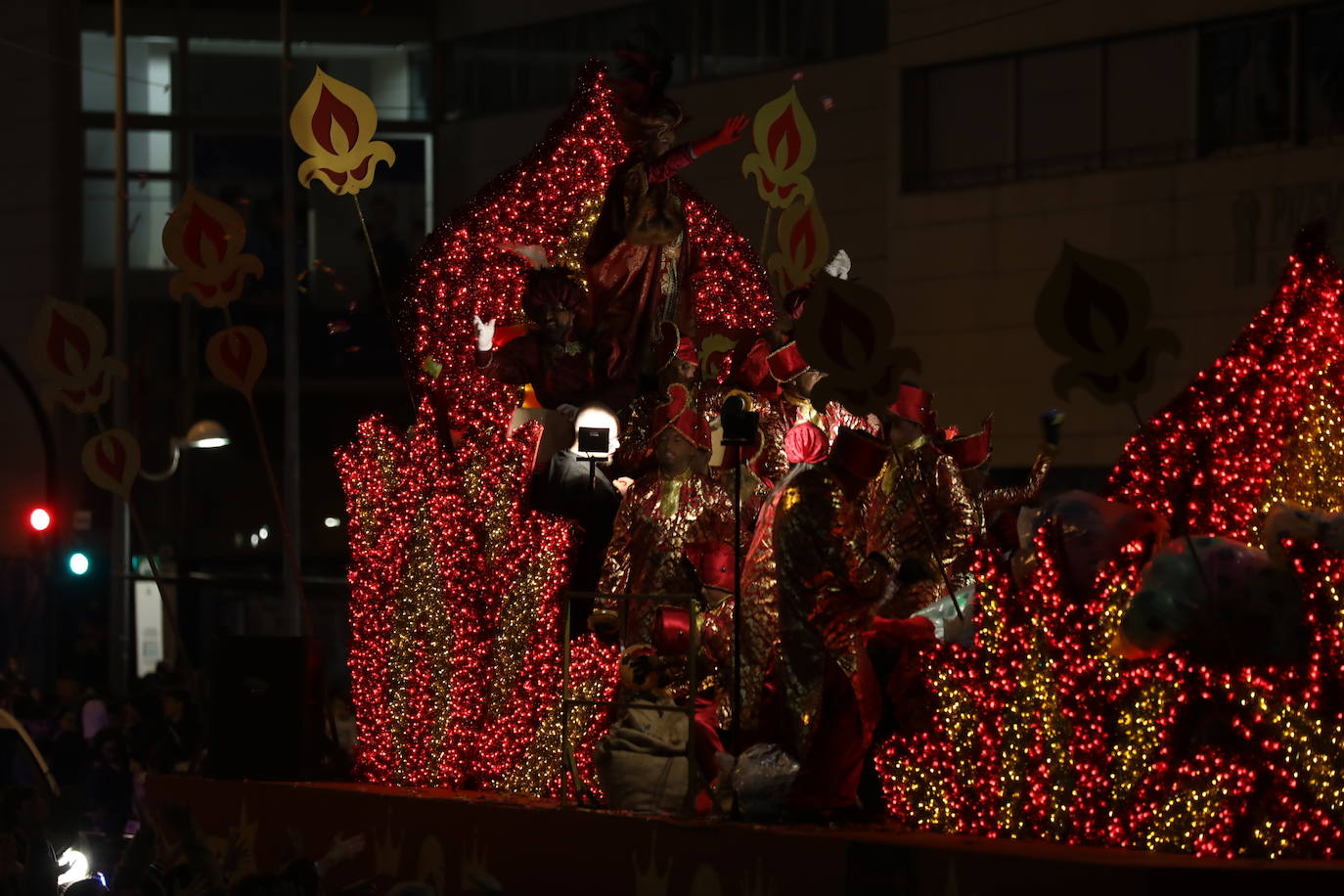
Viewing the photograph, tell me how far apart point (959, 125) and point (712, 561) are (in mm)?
16534

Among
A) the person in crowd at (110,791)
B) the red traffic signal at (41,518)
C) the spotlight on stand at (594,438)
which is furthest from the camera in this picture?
the red traffic signal at (41,518)

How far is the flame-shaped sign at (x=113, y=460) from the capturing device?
13320 mm

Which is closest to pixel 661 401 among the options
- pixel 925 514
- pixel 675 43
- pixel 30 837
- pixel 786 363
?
pixel 786 363

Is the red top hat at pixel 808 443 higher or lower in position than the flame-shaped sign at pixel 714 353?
lower

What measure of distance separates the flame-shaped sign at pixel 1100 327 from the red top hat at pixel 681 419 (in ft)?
10.8

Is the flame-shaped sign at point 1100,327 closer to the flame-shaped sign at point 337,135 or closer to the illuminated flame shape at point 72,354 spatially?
the flame-shaped sign at point 337,135

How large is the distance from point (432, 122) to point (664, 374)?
24.3m

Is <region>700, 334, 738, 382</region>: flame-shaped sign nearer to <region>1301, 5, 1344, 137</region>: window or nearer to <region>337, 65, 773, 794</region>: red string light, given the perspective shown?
<region>337, 65, 773, 794</region>: red string light

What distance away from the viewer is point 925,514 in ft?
34.7

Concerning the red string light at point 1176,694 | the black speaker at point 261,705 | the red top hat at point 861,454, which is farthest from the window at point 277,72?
the red string light at point 1176,694

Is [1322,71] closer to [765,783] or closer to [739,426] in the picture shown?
[739,426]

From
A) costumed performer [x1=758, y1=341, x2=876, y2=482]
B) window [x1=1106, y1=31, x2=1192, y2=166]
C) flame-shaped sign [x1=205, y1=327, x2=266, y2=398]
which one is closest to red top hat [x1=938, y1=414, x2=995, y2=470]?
costumed performer [x1=758, y1=341, x2=876, y2=482]

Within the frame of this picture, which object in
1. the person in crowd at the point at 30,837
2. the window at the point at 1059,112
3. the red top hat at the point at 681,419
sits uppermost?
the window at the point at 1059,112

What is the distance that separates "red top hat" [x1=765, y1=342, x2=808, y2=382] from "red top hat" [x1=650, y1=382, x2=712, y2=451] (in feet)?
1.38
